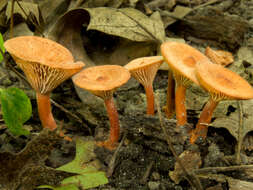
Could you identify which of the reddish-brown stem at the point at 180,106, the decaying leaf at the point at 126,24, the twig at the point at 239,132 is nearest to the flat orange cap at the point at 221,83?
the reddish-brown stem at the point at 180,106

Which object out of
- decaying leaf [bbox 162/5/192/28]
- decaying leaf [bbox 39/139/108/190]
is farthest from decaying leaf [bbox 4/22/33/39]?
decaying leaf [bbox 162/5/192/28]

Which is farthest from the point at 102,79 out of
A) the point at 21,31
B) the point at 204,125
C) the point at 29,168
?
the point at 21,31

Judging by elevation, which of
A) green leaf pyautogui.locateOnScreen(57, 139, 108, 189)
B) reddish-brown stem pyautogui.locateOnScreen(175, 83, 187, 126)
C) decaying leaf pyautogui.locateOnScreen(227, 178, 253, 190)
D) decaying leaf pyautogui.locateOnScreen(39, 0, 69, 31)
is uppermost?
decaying leaf pyautogui.locateOnScreen(39, 0, 69, 31)

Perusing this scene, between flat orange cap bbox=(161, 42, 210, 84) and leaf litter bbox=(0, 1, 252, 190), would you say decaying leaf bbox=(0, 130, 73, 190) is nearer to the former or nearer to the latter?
leaf litter bbox=(0, 1, 252, 190)

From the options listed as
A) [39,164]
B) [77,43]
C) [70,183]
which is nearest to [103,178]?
[70,183]

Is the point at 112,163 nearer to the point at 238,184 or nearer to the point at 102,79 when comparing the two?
the point at 102,79

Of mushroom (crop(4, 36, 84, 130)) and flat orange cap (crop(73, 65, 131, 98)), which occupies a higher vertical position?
mushroom (crop(4, 36, 84, 130))

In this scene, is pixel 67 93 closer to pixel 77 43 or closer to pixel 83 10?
pixel 77 43

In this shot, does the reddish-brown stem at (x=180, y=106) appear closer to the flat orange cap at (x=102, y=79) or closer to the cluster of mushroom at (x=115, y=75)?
the cluster of mushroom at (x=115, y=75)
